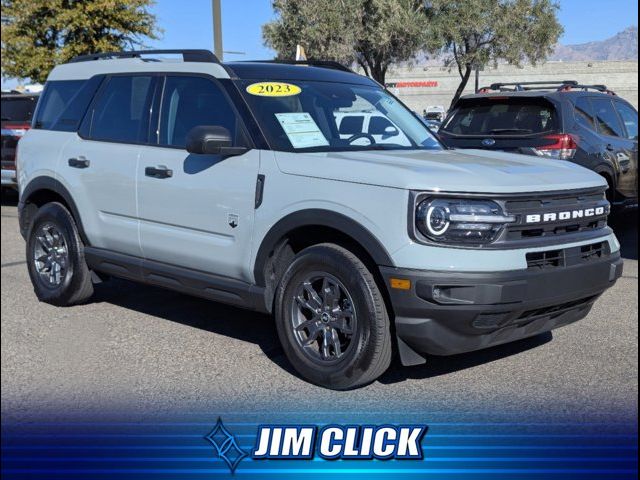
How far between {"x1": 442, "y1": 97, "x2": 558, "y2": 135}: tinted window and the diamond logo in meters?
5.53

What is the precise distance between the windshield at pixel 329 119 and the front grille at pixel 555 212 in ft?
4.05

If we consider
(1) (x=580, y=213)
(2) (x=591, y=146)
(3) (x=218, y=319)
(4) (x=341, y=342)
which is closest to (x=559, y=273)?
(1) (x=580, y=213)

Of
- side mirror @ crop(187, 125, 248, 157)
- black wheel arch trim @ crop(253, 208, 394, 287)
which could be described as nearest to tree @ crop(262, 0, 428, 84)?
side mirror @ crop(187, 125, 248, 157)

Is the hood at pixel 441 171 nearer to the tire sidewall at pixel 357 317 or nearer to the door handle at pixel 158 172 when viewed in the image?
the tire sidewall at pixel 357 317

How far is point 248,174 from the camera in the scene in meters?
4.72

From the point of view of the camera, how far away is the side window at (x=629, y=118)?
31.5 feet

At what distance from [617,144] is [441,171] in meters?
5.64

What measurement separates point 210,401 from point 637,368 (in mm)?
2621

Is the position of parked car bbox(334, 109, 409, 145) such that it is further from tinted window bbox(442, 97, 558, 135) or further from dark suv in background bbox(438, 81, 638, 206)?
tinted window bbox(442, 97, 558, 135)

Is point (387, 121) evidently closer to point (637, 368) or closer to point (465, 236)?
point (465, 236)

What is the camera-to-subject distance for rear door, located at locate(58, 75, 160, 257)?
18.1ft

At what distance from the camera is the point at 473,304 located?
3.92 m

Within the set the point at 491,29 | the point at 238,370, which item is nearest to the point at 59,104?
the point at 238,370

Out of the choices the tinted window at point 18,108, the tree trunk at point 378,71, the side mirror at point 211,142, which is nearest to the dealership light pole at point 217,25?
the tinted window at point 18,108
